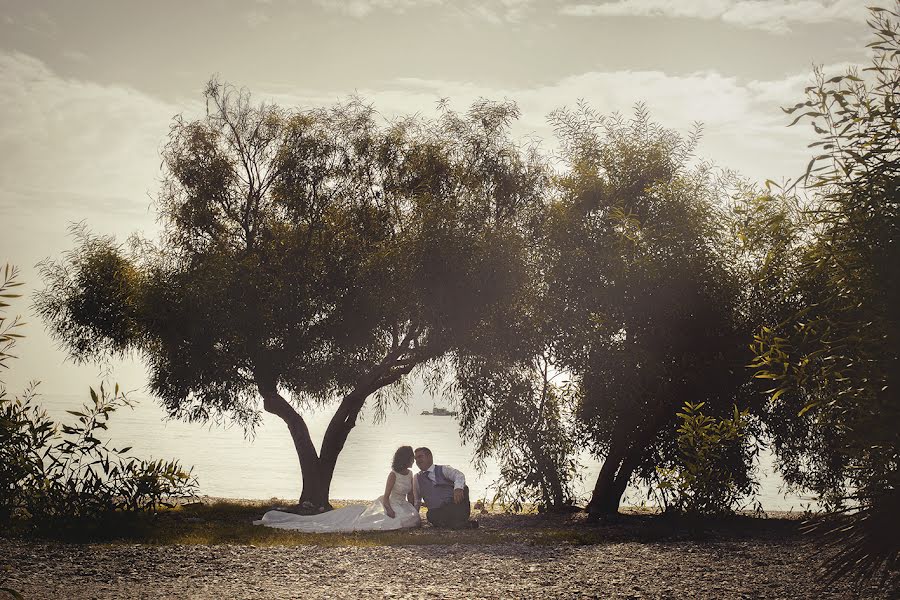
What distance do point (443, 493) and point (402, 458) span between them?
1175 millimetres

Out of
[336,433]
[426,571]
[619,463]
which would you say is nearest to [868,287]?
[426,571]

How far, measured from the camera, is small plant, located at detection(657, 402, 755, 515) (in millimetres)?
15781

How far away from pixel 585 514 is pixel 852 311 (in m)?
13.5

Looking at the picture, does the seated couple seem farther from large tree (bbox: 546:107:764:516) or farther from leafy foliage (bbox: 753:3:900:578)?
leafy foliage (bbox: 753:3:900:578)

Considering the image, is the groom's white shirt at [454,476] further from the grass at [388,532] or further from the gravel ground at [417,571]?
the gravel ground at [417,571]

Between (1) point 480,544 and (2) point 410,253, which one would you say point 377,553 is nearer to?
(1) point 480,544

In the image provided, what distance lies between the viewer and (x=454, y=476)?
16.8 metres

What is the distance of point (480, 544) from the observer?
1347 centimetres

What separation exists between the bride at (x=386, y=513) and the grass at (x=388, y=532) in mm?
479

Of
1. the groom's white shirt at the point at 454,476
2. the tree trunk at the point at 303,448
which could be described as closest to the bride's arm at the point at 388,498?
the groom's white shirt at the point at 454,476

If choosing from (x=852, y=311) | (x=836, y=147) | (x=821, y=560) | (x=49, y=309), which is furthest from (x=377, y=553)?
(x=49, y=309)

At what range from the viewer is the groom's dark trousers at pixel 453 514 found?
16.6 m

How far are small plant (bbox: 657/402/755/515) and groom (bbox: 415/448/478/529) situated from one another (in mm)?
4194

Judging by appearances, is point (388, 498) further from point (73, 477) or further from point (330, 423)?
point (73, 477)
